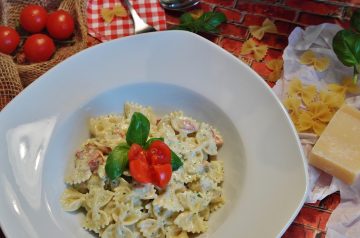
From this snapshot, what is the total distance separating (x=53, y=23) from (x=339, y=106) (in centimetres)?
125

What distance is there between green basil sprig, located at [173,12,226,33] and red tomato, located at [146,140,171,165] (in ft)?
2.49

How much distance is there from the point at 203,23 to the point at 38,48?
0.71 m

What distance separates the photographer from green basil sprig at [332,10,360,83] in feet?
6.18

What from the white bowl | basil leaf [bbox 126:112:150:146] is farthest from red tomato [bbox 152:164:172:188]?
the white bowl

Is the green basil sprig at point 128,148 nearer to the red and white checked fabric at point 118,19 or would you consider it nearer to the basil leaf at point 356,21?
the red and white checked fabric at point 118,19

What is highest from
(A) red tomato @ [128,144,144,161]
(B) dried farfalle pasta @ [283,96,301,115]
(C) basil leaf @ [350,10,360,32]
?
(C) basil leaf @ [350,10,360,32]

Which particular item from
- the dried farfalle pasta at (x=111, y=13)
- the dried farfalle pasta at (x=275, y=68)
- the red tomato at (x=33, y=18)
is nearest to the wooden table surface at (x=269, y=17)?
the dried farfalle pasta at (x=275, y=68)

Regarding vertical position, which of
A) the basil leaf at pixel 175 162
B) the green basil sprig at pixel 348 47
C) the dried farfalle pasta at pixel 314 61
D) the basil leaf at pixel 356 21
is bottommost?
the basil leaf at pixel 175 162

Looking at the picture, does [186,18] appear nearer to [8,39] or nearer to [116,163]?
[8,39]

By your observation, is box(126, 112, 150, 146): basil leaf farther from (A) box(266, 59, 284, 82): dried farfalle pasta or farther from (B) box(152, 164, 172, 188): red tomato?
(A) box(266, 59, 284, 82): dried farfalle pasta

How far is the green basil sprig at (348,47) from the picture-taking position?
6.18 ft

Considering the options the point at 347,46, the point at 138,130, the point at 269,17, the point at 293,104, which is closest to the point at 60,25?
the point at 138,130

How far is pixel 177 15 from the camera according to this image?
2.26m

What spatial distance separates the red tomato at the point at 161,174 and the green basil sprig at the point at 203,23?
812 millimetres
